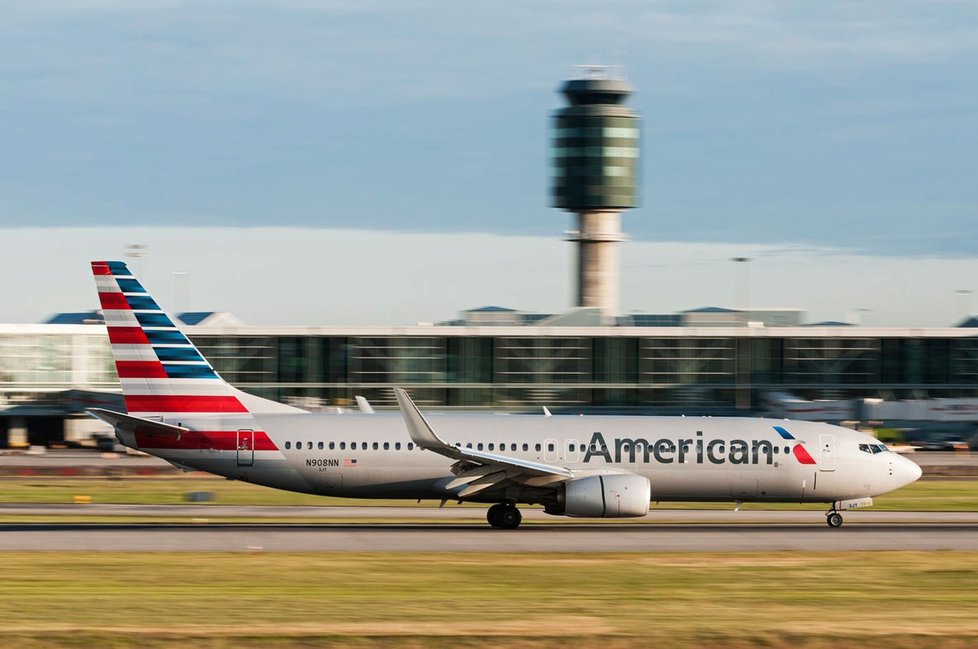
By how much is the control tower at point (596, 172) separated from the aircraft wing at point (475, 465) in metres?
91.5

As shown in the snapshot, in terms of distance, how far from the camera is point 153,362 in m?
35.3

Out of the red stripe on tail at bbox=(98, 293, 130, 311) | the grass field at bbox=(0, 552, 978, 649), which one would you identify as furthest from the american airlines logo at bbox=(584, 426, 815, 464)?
the red stripe on tail at bbox=(98, 293, 130, 311)

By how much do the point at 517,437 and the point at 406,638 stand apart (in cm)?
1722

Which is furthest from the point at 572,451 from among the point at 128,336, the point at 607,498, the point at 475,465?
the point at 128,336

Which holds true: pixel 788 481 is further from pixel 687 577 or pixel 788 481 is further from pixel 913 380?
pixel 913 380

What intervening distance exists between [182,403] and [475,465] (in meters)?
8.46

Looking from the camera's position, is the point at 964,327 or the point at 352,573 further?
the point at 964,327

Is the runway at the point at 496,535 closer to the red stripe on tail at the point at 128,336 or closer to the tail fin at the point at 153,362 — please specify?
the tail fin at the point at 153,362

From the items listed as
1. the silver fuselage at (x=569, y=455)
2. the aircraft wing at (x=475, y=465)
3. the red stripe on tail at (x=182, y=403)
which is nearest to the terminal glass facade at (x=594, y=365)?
the red stripe on tail at (x=182, y=403)

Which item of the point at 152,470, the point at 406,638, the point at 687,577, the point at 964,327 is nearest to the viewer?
the point at 406,638

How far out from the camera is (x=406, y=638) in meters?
17.5

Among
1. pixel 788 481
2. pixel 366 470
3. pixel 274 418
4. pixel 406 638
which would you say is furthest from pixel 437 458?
pixel 406 638

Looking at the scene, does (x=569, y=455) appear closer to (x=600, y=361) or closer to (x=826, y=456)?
(x=826, y=456)

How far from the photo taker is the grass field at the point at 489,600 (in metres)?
17.6
